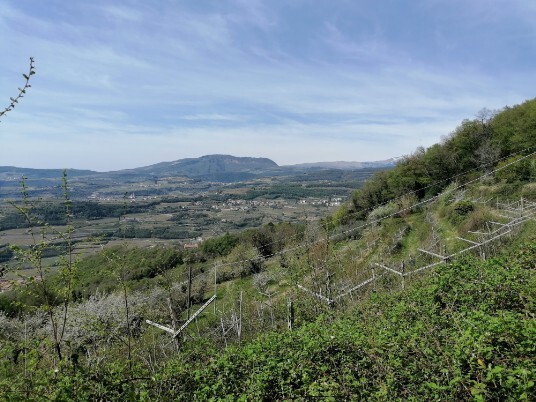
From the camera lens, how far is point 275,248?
1352 inches

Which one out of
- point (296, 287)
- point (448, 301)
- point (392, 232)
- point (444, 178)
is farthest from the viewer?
point (444, 178)

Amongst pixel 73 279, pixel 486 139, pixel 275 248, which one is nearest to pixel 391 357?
pixel 73 279

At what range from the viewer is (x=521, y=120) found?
3164cm

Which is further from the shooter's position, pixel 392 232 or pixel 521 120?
pixel 521 120

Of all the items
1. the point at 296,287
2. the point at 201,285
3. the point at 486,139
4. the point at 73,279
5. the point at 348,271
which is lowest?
the point at 201,285

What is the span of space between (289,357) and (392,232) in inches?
951

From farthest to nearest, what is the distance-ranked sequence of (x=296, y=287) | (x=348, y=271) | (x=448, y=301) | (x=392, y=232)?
(x=392, y=232), (x=348, y=271), (x=296, y=287), (x=448, y=301)

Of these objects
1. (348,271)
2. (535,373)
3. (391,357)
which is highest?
(535,373)

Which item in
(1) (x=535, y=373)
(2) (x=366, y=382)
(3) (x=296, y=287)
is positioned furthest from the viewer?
(3) (x=296, y=287)

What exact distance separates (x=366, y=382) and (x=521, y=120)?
35934 mm

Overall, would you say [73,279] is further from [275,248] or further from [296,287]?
[275,248]

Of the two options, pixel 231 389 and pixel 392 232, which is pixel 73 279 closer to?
pixel 231 389

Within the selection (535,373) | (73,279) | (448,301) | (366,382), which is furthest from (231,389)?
(448,301)

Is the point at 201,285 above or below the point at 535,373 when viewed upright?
below
